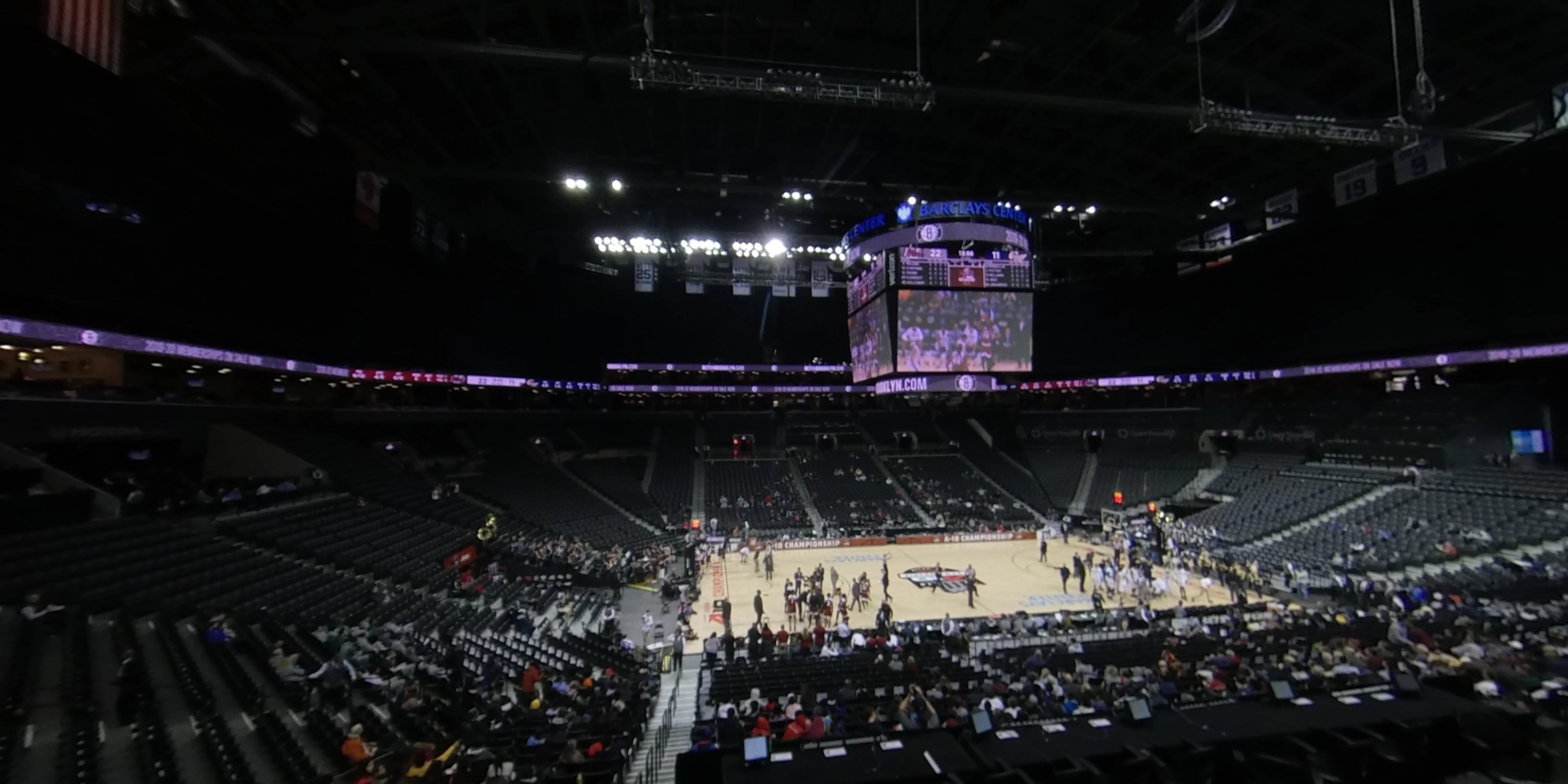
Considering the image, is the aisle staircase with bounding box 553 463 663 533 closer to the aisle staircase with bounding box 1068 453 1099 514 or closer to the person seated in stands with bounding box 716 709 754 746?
the person seated in stands with bounding box 716 709 754 746

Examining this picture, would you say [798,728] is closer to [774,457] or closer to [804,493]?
[804,493]

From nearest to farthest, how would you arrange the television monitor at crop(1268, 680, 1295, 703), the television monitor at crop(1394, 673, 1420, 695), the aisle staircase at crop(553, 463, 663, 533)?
the television monitor at crop(1394, 673, 1420, 695), the television monitor at crop(1268, 680, 1295, 703), the aisle staircase at crop(553, 463, 663, 533)

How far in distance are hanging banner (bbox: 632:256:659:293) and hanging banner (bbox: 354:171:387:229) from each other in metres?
13.4

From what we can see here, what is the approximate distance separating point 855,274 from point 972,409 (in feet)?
83.5

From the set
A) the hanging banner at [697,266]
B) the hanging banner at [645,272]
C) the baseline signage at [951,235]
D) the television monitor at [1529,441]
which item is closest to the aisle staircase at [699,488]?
the hanging banner at [645,272]

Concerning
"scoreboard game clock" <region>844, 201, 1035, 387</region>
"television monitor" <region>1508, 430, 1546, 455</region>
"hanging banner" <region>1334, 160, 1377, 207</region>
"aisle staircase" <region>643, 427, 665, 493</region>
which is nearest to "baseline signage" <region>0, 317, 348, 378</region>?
"aisle staircase" <region>643, 427, 665, 493</region>

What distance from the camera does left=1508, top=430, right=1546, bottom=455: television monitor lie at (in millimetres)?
21766

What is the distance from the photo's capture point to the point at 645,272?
121ft

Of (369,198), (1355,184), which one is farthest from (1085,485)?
(369,198)

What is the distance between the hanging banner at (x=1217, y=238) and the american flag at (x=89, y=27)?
139 feet

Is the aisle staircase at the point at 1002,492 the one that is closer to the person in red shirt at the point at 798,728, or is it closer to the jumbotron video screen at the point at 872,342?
the jumbotron video screen at the point at 872,342

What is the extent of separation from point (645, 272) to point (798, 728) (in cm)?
3213

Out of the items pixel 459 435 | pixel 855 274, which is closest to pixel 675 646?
pixel 855 274

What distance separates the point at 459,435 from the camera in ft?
100.0
